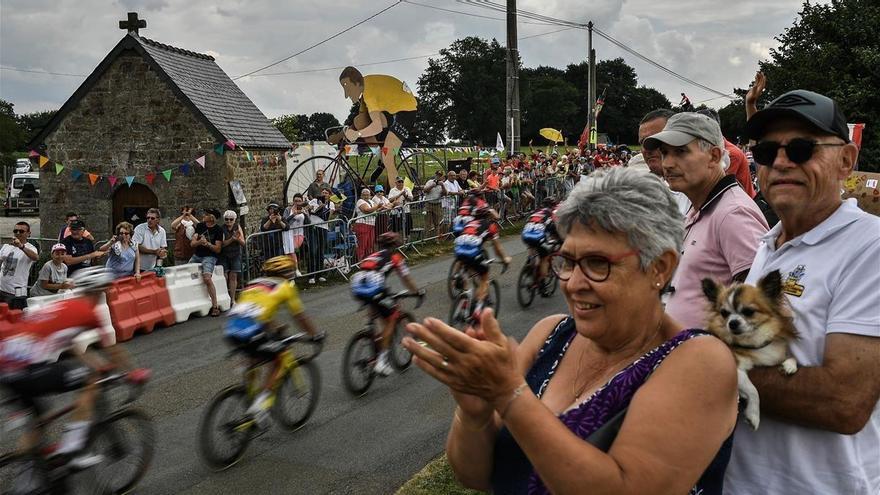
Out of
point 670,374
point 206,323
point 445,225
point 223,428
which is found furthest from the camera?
point 445,225

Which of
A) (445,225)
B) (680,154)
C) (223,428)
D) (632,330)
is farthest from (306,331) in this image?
(445,225)

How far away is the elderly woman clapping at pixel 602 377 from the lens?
1.55 metres

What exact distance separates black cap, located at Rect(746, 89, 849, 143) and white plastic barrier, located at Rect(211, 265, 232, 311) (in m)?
11.3

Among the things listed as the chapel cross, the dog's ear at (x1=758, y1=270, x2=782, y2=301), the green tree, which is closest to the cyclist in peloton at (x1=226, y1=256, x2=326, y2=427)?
the dog's ear at (x1=758, y1=270, x2=782, y2=301)

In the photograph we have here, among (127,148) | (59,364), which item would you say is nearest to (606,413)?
(59,364)

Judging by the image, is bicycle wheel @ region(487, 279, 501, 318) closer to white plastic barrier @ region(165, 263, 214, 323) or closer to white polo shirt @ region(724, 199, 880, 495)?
white plastic barrier @ region(165, 263, 214, 323)

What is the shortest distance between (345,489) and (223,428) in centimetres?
124

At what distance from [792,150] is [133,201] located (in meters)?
20.1

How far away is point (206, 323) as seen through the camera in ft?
38.3

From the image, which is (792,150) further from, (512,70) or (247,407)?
(512,70)

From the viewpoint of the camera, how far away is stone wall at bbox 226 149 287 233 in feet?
63.1

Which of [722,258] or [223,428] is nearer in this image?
[722,258]

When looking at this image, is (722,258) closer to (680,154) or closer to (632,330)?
(680,154)

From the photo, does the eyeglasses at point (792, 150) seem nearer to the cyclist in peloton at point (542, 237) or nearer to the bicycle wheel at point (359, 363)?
the bicycle wheel at point (359, 363)
